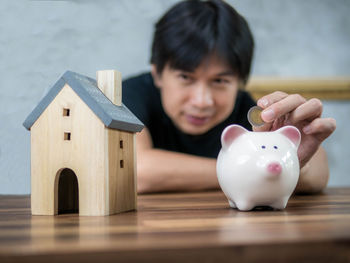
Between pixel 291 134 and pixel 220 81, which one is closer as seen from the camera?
pixel 291 134

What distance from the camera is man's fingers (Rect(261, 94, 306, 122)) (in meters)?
0.72

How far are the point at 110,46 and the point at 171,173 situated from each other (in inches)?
28.8

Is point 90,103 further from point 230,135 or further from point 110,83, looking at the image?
point 230,135

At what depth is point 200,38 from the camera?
52.9 inches

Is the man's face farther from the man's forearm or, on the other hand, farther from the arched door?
the arched door

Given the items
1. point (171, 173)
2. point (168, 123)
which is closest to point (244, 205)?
point (171, 173)

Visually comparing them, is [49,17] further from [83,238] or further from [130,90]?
[83,238]

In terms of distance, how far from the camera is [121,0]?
1457mm

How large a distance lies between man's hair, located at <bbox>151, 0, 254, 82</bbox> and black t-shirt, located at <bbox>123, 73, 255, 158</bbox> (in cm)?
16

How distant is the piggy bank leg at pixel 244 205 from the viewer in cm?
64

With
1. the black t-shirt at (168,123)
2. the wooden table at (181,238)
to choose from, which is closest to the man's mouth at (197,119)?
the black t-shirt at (168,123)

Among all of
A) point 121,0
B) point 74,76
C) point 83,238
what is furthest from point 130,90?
point 83,238

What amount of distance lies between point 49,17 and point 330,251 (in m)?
0.88

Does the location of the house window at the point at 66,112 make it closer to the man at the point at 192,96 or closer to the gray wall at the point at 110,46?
the gray wall at the point at 110,46
